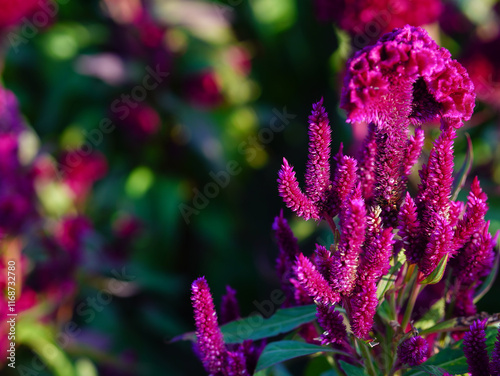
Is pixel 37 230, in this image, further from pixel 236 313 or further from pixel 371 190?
pixel 371 190

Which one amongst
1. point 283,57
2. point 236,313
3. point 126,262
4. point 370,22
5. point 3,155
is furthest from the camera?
point 283,57

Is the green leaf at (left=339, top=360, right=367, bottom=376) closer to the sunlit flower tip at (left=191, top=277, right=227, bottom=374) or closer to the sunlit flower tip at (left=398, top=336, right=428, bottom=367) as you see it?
the sunlit flower tip at (left=398, top=336, right=428, bottom=367)

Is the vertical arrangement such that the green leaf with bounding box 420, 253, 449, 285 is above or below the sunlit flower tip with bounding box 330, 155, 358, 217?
below

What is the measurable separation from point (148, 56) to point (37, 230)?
1129 millimetres

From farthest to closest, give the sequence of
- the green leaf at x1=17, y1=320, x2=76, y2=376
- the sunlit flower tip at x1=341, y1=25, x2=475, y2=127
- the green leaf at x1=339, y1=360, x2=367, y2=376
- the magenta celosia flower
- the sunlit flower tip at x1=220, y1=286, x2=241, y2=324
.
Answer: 1. the green leaf at x1=17, y1=320, x2=76, y2=376
2. the magenta celosia flower
3. the sunlit flower tip at x1=220, y1=286, x2=241, y2=324
4. the green leaf at x1=339, y1=360, x2=367, y2=376
5. the sunlit flower tip at x1=341, y1=25, x2=475, y2=127

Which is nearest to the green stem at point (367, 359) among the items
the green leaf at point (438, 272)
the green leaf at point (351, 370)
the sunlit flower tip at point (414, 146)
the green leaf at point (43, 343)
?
the green leaf at point (351, 370)

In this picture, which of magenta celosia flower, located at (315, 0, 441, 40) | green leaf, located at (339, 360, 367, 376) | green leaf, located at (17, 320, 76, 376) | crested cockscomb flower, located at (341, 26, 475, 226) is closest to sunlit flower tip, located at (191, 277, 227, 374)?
green leaf, located at (339, 360, 367, 376)

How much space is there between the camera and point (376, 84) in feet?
2.13

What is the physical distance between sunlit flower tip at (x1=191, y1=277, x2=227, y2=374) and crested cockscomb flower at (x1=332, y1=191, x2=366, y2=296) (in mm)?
162

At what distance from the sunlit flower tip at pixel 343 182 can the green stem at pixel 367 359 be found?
19 cm

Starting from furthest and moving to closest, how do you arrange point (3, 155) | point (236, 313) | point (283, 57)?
point (283, 57) < point (3, 155) < point (236, 313)

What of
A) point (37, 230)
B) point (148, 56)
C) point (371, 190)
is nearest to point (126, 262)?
point (37, 230)

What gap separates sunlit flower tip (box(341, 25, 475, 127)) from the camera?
644mm

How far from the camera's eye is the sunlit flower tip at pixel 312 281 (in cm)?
67
